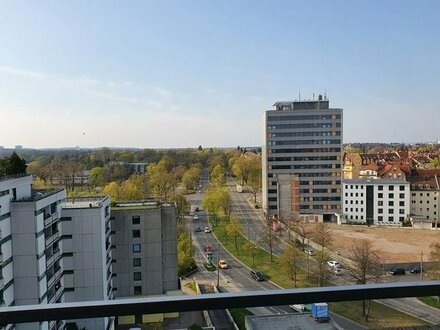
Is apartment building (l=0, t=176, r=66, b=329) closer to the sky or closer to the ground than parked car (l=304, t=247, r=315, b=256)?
closer to the sky

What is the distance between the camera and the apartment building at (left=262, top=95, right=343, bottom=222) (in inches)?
938

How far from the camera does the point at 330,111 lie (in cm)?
2375

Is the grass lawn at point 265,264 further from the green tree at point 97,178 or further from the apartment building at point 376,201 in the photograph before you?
the green tree at point 97,178

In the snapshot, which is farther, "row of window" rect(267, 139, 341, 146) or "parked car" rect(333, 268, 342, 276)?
"row of window" rect(267, 139, 341, 146)

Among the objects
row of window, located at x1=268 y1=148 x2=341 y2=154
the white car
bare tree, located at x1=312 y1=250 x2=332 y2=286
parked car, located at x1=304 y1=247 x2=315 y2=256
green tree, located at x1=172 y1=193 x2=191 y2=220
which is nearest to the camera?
bare tree, located at x1=312 y1=250 x2=332 y2=286

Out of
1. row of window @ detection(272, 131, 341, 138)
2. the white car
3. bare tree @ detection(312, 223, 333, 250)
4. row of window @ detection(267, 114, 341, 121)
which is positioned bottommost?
the white car

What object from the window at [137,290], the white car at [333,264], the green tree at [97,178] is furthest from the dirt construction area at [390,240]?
the green tree at [97,178]

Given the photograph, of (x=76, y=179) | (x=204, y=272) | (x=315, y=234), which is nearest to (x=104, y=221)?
(x=204, y=272)

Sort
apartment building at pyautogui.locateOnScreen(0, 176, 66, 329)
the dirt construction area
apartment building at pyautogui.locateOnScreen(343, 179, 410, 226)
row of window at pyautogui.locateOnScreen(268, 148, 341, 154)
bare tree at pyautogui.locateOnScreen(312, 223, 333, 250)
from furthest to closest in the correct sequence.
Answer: row of window at pyautogui.locateOnScreen(268, 148, 341, 154) < apartment building at pyautogui.locateOnScreen(343, 179, 410, 226) < the dirt construction area < bare tree at pyautogui.locateOnScreen(312, 223, 333, 250) < apartment building at pyautogui.locateOnScreen(0, 176, 66, 329)

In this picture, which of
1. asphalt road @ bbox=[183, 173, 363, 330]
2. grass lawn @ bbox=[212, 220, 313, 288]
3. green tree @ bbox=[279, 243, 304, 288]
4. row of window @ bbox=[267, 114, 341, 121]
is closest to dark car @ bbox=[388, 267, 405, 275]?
grass lawn @ bbox=[212, 220, 313, 288]

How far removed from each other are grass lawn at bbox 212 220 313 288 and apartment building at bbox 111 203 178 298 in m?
3.75

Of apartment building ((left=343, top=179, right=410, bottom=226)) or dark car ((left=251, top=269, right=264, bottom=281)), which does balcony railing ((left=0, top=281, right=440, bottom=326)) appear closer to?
dark car ((left=251, top=269, right=264, bottom=281))

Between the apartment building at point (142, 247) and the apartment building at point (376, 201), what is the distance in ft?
47.7

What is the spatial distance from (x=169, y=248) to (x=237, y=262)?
4793 millimetres
